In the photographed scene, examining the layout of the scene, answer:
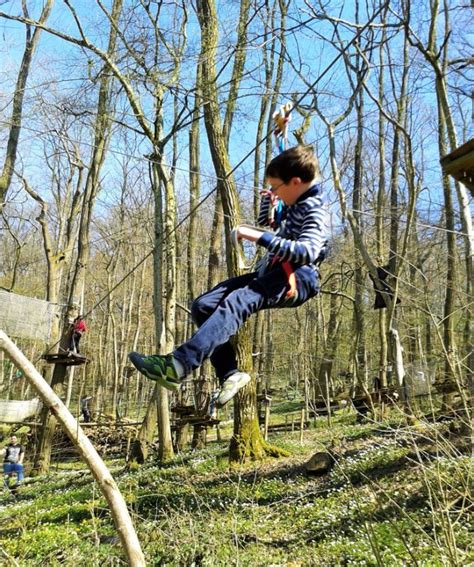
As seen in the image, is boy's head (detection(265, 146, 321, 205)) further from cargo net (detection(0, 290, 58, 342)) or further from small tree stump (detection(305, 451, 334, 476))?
cargo net (detection(0, 290, 58, 342))

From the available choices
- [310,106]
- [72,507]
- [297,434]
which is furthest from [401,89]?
[72,507]

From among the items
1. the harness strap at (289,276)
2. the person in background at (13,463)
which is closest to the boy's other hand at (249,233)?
the harness strap at (289,276)

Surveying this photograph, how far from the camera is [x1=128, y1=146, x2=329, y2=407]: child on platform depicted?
105 inches

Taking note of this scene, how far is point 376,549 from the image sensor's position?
2.85m

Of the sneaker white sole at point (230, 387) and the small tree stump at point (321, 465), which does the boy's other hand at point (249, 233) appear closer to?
the sneaker white sole at point (230, 387)

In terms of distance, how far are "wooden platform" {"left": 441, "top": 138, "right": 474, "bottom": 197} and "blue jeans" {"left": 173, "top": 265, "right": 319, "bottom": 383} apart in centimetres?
310

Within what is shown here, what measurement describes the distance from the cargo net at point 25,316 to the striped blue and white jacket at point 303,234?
27.4 feet

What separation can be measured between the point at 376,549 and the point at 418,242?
41.6 ft

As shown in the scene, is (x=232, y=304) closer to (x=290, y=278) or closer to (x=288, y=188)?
(x=290, y=278)

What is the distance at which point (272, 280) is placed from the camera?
2.84 meters

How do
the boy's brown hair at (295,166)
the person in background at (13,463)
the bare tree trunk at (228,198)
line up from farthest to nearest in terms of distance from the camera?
the person in background at (13,463) → the bare tree trunk at (228,198) → the boy's brown hair at (295,166)

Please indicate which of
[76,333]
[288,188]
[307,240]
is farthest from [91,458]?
[76,333]

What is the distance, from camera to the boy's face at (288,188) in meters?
2.90

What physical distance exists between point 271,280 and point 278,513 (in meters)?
4.77
